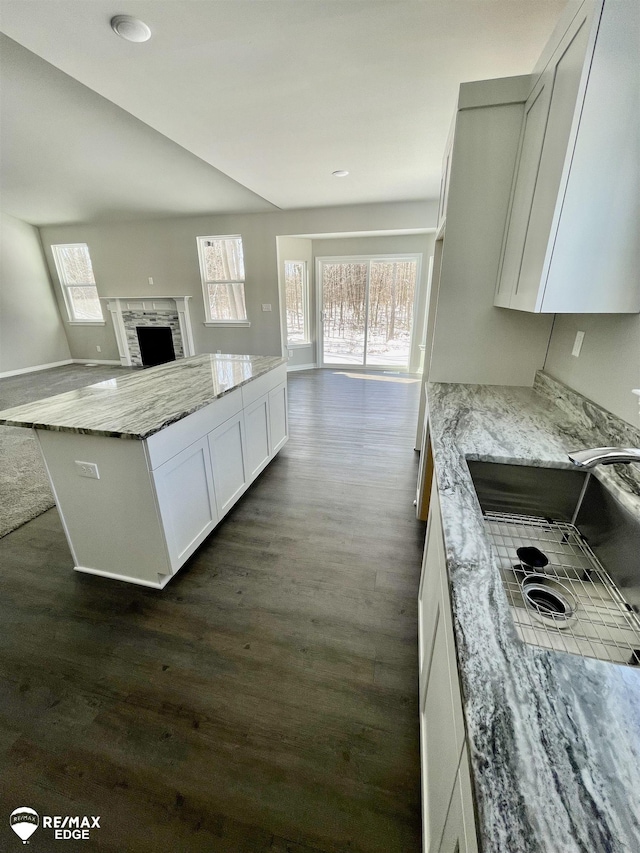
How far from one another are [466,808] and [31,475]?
3654 mm

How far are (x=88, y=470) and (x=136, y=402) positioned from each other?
43cm

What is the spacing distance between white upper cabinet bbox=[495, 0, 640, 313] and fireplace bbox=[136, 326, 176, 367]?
687 cm

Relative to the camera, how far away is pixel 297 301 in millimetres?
6383

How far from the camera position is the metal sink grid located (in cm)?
74

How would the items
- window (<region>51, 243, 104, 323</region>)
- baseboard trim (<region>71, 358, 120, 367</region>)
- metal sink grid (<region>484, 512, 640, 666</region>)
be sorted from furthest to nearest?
baseboard trim (<region>71, 358, 120, 367</region>) < window (<region>51, 243, 104, 323</region>) < metal sink grid (<region>484, 512, 640, 666</region>)

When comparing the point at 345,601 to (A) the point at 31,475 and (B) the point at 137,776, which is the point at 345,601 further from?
(A) the point at 31,475

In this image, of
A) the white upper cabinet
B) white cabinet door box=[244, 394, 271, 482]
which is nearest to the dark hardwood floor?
white cabinet door box=[244, 394, 271, 482]

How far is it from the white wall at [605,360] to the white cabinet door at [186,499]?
191 centimetres

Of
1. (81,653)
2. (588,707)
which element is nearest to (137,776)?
(81,653)

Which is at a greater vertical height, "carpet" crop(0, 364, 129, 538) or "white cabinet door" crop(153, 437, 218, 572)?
"white cabinet door" crop(153, 437, 218, 572)

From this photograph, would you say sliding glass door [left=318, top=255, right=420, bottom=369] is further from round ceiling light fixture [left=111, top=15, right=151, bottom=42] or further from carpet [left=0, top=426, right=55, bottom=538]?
carpet [left=0, top=426, right=55, bottom=538]

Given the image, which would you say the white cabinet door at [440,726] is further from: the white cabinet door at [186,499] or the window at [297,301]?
the window at [297,301]

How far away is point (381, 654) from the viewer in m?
1.47

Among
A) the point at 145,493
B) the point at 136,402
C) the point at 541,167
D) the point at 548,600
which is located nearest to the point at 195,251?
the point at 136,402
